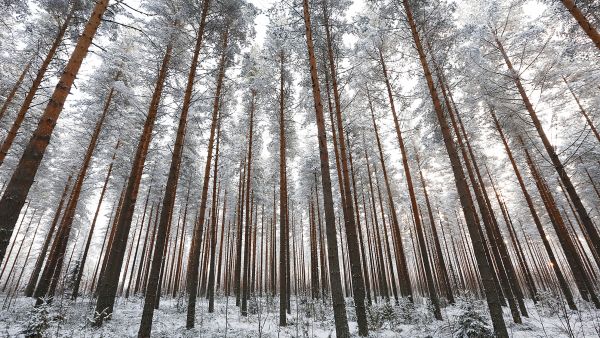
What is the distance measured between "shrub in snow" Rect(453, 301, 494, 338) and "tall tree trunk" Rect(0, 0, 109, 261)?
9223 millimetres

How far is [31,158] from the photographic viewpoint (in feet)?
14.6

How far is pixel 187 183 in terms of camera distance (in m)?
23.0

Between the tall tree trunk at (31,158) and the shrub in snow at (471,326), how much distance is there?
9223mm

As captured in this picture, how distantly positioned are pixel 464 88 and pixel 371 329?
1379 cm

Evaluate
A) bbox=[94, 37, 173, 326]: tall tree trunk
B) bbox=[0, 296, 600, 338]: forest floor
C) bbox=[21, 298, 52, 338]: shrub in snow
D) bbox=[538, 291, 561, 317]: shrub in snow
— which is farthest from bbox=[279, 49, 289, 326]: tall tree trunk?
bbox=[538, 291, 561, 317]: shrub in snow

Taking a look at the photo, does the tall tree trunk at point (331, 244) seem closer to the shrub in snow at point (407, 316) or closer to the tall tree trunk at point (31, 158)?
the shrub in snow at point (407, 316)

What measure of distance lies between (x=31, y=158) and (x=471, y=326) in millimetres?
9824

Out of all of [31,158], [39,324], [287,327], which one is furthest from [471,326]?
[39,324]

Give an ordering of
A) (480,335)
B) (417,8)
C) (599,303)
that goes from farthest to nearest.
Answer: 1. (599,303)
2. (417,8)
3. (480,335)

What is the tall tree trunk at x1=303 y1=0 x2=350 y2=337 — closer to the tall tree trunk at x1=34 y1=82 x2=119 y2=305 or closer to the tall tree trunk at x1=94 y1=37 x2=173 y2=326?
the tall tree trunk at x1=94 y1=37 x2=173 y2=326

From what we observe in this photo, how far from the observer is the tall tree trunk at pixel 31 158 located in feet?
13.3

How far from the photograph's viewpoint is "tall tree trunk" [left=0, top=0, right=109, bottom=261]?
4059 millimetres

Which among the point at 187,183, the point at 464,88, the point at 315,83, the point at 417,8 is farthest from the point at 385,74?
the point at 187,183

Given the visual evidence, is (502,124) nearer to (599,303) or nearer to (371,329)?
(599,303)
